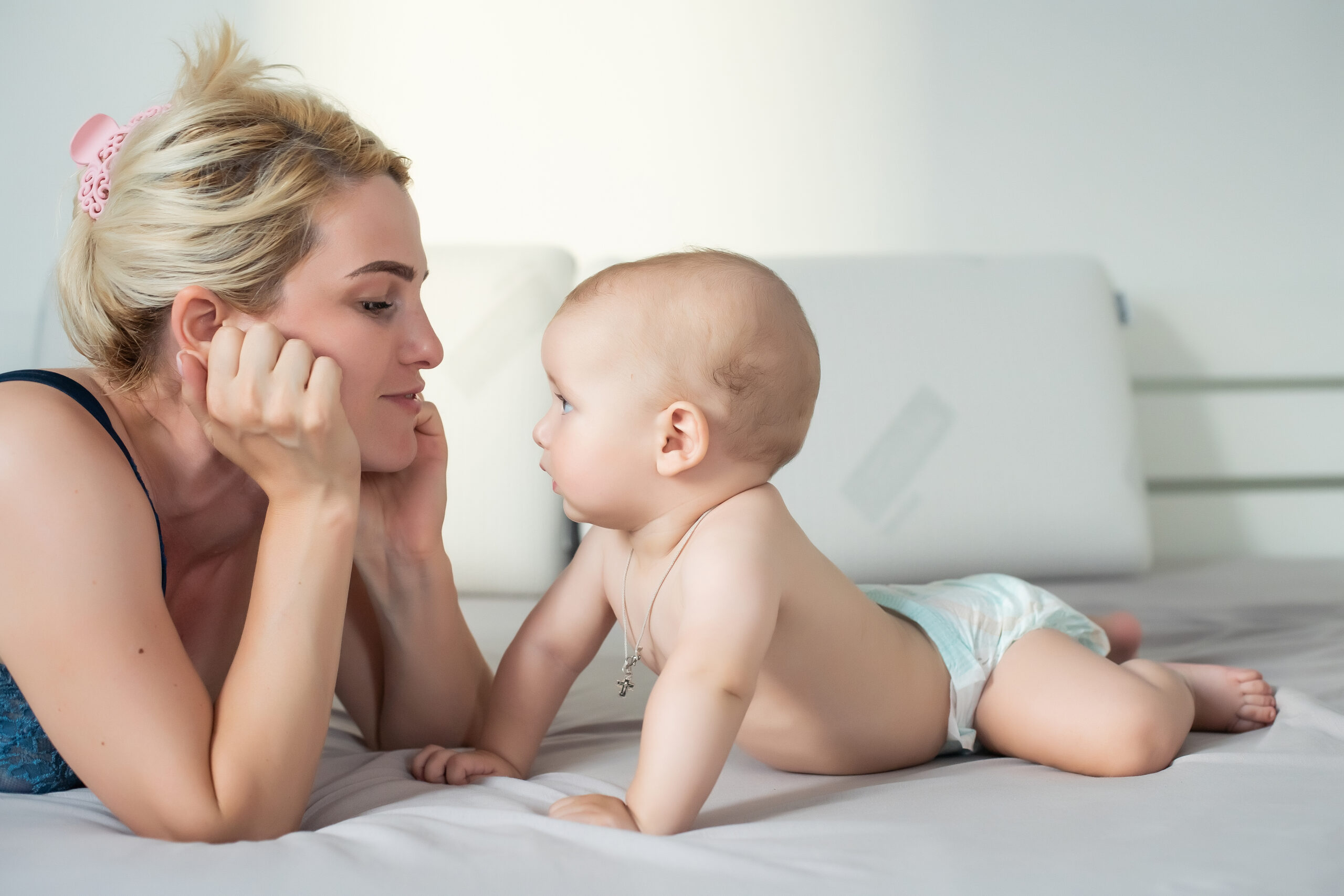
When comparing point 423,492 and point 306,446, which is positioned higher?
point 306,446

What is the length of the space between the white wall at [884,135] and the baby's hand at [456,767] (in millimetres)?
1405

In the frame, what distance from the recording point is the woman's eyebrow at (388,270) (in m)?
0.88

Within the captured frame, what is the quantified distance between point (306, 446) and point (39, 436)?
0.18m

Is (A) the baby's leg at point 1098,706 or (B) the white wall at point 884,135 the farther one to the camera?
(B) the white wall at point 884,135

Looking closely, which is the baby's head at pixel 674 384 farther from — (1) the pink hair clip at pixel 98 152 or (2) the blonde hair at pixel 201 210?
(1) the pink hair clip at pixel 98 152

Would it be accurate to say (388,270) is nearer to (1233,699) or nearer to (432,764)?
(432,764)

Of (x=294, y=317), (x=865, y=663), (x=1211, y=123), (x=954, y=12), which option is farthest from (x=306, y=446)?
(x=1211, y=123)

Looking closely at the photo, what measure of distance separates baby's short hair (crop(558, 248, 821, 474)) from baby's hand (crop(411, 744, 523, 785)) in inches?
13.9

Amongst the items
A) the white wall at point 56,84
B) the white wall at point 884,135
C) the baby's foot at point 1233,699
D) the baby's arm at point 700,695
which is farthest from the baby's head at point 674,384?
the white wall at point 56,84

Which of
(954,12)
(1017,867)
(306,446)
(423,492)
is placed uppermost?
(954,12)

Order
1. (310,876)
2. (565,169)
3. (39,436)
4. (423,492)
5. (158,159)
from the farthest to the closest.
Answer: (565,169), (423,492), (158,159), (39,436), (310,876)

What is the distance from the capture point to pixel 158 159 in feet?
2.85

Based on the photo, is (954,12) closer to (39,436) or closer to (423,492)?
(423,492)

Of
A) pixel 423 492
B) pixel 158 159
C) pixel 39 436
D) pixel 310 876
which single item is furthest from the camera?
pixel 423 492
